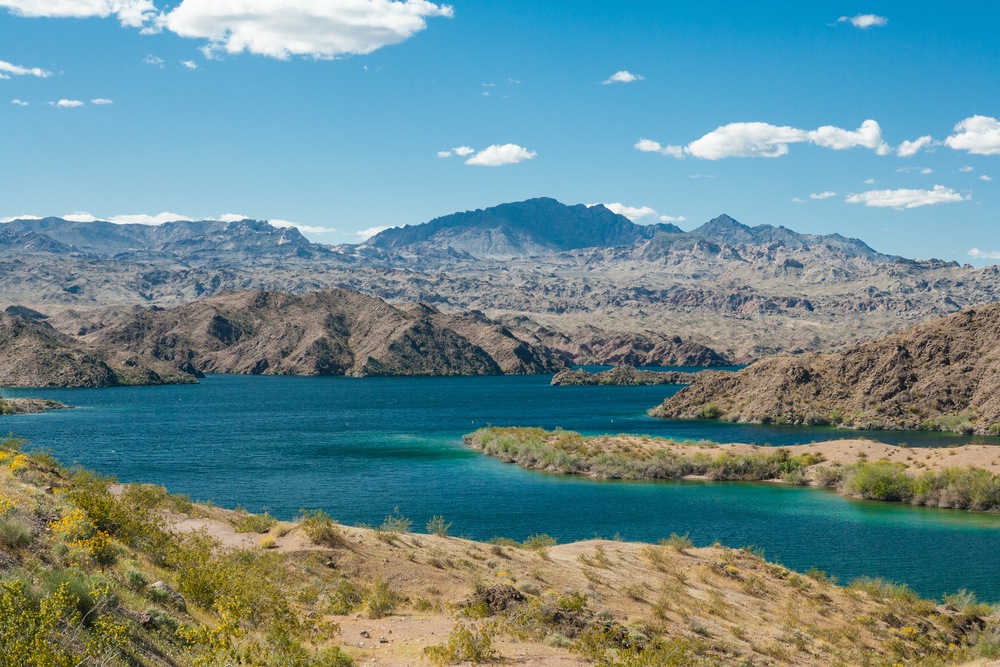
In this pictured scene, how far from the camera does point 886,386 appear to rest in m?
149

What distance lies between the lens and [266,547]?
36.2m

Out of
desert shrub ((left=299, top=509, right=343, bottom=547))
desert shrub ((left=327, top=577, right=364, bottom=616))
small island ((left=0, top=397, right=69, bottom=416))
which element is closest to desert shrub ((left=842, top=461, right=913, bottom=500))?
desert shrub ((left=299, top=509, right=343, bottom=547))

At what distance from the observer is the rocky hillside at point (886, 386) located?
140 m

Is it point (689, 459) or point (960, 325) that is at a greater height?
point (960, 325)

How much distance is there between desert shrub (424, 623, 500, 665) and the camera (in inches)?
975

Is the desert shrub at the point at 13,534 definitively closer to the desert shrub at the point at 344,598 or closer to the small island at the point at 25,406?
the desert shrub at the point at 344,598

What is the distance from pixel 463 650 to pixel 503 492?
57356 mm

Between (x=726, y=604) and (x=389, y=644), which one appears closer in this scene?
(x=389, y=644)

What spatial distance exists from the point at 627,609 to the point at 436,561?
8522 millimetres

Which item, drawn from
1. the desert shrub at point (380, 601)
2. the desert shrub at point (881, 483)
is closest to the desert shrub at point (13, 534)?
the desert shrub at point (380, 601)

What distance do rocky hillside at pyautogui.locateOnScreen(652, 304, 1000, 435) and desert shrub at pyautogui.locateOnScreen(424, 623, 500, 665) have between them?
128 metres

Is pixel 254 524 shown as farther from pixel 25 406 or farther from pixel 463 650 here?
pixel 25 406

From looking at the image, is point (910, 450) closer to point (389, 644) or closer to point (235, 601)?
point (389, 644)

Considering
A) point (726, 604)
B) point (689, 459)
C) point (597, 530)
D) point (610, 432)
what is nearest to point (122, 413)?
point (610, 432)
